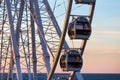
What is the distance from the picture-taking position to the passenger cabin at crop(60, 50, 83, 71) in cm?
4341

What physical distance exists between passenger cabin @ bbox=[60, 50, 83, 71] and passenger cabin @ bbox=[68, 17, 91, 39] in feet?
4.78

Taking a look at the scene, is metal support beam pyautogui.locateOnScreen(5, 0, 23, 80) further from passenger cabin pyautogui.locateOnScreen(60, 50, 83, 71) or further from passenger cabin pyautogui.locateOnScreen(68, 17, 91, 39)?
passenger cabin pyautogui.locateOnScreen(68, 17, 91, 39)

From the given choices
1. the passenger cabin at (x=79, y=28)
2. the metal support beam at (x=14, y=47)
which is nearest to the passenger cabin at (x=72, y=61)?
the passenger cabin at (x=79, y=28)

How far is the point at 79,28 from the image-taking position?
43.2m

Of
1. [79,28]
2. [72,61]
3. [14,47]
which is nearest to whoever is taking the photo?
[79,28]

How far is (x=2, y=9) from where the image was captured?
65.3 meters

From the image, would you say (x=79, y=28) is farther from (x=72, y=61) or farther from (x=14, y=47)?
(x=14, y=47)

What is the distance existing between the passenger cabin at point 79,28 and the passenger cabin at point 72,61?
146cm

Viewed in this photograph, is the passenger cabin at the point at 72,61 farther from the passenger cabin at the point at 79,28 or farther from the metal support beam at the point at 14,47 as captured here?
the metal support beam at the point at 14,47

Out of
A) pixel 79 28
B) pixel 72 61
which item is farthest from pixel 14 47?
pixel 79 28

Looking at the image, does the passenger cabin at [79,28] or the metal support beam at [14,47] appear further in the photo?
the metal support beam at [14,47]

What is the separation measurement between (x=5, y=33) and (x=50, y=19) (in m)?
8.94

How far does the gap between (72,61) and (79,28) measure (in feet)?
8.71

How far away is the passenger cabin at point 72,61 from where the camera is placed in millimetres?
43406
